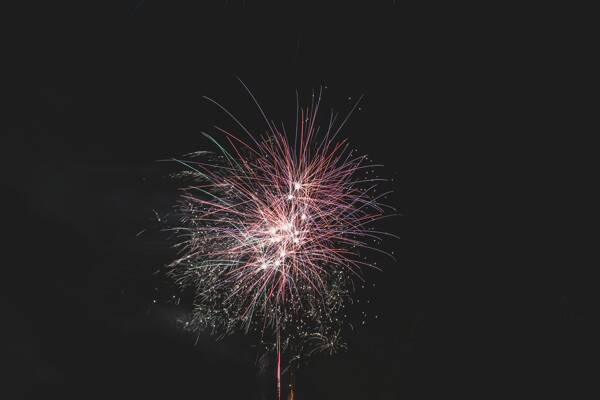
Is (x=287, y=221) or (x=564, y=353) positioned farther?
(x=564, y=353)

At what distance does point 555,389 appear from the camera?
13539 mm

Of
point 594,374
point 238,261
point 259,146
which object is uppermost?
point 259,146

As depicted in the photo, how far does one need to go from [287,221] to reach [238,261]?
134cm

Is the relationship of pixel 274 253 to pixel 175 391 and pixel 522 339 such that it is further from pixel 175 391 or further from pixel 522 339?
pixel 175 391

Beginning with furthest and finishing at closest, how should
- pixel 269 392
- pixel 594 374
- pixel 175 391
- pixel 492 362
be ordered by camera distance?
pixel 175 391
pixel 269 392
pixel 492 362
pixel 594 374

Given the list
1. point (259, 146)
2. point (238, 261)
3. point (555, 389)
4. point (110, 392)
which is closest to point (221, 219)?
point (238, 261)

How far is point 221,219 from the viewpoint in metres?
9.26

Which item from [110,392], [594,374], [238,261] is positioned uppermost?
[110,392]

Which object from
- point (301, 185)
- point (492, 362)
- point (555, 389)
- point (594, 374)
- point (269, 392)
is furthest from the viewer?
point (269, 392)

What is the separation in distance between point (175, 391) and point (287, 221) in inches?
709

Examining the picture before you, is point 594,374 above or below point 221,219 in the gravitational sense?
below

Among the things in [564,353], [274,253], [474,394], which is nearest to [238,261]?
[274,253]

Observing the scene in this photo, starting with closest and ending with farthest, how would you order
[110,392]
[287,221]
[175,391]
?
1. [287,221]
2. [110,392]
3. [175,391]

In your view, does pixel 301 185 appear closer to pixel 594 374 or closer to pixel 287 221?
pixel 287 221
